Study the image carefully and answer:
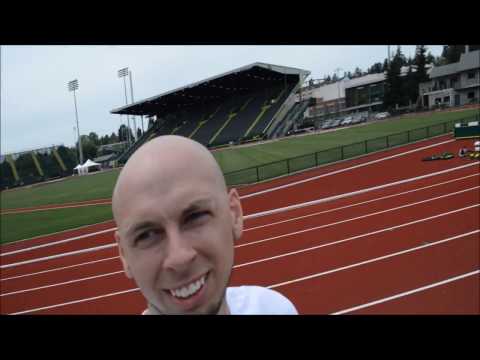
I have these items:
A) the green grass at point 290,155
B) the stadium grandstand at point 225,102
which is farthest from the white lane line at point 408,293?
the green grass at point 290,155

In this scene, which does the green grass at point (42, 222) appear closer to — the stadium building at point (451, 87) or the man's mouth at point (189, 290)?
the man's mouth at point (189, 290)

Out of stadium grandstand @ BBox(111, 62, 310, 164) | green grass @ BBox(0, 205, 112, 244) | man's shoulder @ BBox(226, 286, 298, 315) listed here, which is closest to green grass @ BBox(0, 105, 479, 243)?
green grass @ BBox(0, 205, 112, 244)

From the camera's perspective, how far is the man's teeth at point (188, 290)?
687 millimetres

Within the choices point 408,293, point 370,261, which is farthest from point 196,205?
point 370,261

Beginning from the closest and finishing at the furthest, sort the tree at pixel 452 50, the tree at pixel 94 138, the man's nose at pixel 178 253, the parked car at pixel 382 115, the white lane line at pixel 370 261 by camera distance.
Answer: the man's nose at pixel 178 253
the tree at pixel 94 138
the tree at pixel 452 50
the white lane line at pixel 370 261
the parked car at pixel 382 115

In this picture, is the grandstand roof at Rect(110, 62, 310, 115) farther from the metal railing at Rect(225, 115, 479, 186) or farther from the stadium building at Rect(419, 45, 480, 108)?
the stadium building at Rect(419, 45, 480, 108)

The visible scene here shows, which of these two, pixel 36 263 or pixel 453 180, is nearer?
pixel 36 263

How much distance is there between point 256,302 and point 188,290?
38cm

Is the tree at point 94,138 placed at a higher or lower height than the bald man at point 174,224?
higher

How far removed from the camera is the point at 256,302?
1002 mm

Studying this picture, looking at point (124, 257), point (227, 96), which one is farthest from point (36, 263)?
point (124, 257)

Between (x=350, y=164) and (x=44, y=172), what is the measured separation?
10.3m
